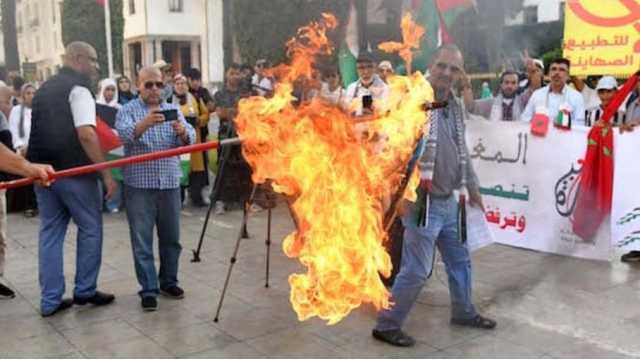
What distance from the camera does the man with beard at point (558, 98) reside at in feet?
24.5

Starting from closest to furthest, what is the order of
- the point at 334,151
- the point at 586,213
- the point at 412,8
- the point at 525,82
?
the point at 334,151
the point at 586,213
the point at 412,8
the point at 525,82

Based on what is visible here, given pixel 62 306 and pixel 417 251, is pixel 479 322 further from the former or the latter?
pixel 62 306

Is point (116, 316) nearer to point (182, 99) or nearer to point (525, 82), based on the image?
point (182, 99)

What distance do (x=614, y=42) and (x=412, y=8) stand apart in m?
2.36

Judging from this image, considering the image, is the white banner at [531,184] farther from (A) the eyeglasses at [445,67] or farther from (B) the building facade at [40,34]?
(B) the building facade at [40,34]

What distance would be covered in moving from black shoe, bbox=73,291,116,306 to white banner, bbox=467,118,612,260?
4.25 meters

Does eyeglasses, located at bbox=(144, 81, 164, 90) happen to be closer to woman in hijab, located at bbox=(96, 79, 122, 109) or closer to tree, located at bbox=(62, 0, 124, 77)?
woman in hijab, located at bbox=(96, 79, 122, 109)

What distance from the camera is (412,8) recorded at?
26.9 feet

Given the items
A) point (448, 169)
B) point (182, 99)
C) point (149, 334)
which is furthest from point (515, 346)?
point (182, 99)

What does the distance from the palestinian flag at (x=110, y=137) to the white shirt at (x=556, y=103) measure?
165 inches

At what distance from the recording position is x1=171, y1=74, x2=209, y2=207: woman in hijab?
953 centimetres

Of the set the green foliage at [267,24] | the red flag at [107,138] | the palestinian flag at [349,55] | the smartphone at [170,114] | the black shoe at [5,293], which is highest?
the green foliage at [267,24]

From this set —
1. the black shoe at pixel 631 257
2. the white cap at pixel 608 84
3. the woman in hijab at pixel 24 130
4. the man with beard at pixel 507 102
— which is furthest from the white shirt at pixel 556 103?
the woman in hijab at pixel 24 130

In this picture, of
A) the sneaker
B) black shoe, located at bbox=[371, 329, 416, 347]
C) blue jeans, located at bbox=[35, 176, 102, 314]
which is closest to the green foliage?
the sneaker
